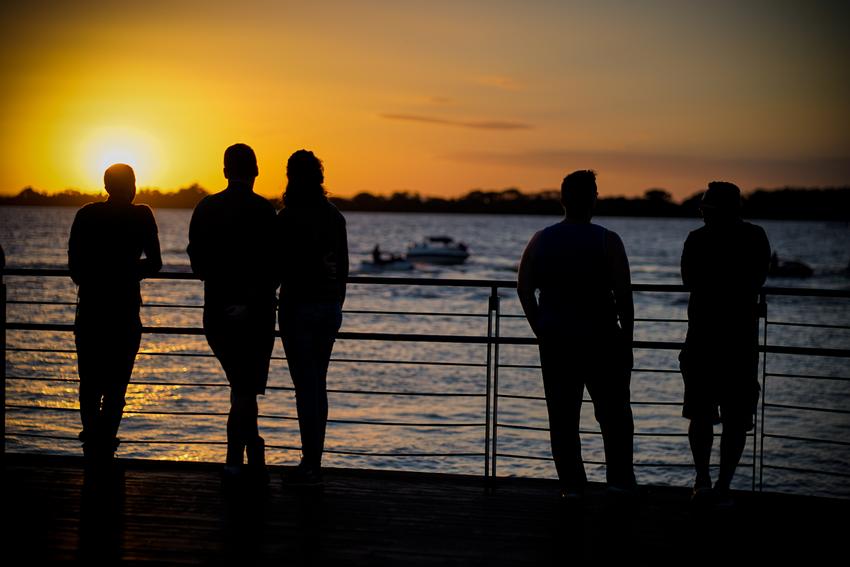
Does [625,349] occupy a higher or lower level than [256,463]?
higher

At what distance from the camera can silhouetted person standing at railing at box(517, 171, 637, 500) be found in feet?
14.2

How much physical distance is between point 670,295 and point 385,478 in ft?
150

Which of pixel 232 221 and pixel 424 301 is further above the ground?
pixel 232 221

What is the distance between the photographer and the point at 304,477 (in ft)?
15.7

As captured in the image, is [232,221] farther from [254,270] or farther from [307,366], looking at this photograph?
[307,366]

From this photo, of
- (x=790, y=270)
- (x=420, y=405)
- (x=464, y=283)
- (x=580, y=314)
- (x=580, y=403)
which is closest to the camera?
(x=580, y=314)

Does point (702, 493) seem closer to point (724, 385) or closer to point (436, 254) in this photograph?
point (724, 385)

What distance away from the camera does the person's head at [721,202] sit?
4.42 metres

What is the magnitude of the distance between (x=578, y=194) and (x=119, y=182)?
88.6 inches

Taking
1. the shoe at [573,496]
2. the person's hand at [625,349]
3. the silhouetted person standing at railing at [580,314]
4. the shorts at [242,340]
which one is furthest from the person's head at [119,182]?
the shoe at [573,496]

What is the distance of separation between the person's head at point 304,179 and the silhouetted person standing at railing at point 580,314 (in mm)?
1065

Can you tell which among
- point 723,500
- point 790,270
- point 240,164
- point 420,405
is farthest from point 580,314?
point 790,270

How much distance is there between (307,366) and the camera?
4.65 metres

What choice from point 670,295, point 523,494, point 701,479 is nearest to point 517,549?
point 523,494
